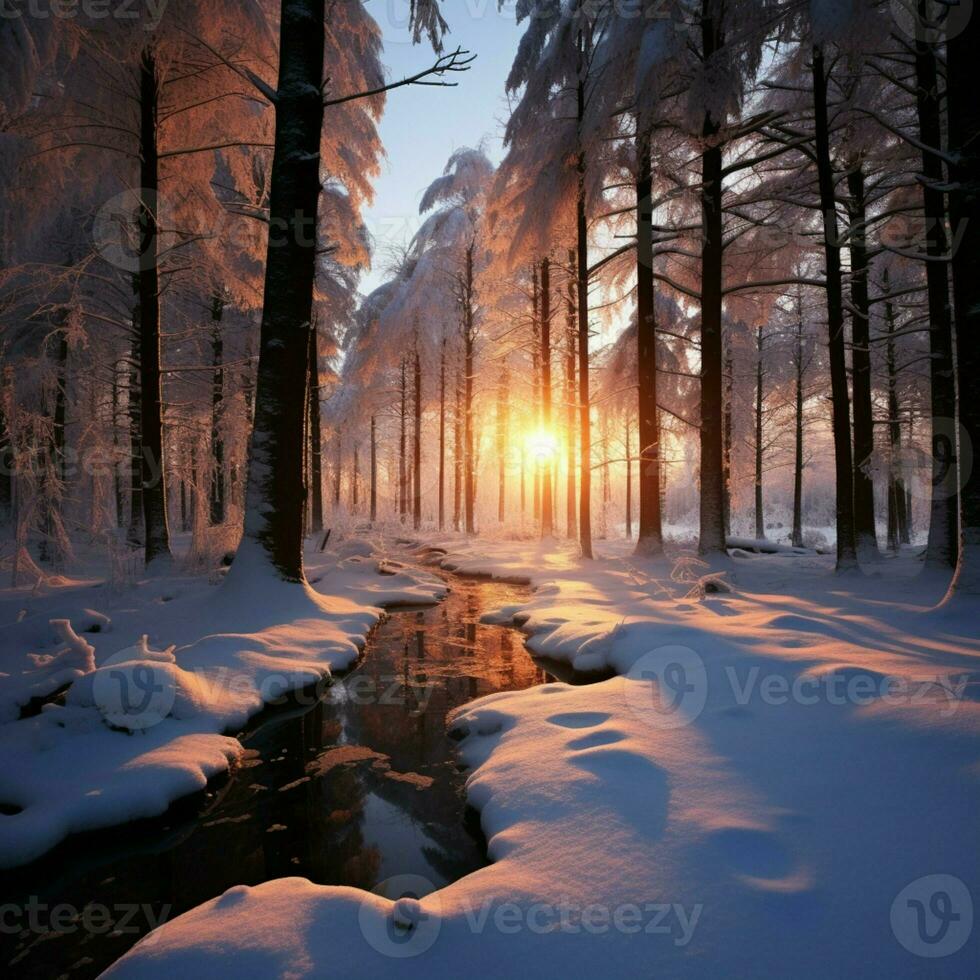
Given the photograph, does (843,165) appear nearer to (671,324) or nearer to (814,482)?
(671,324)

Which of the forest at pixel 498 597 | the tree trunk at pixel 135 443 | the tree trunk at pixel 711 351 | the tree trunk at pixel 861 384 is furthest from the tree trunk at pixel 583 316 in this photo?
the tree trunk at pixel 135 443

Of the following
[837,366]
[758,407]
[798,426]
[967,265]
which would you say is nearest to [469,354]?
[758,407]

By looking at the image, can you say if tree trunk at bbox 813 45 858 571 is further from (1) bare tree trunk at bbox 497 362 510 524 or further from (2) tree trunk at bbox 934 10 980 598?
(1) bare tree trunk at bbox 497 362 510 524

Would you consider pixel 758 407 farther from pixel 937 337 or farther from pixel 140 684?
pixel 140 684

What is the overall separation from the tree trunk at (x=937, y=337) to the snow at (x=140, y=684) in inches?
306

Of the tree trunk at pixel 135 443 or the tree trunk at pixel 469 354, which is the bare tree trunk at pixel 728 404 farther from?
the tree trunk at pixel 135 443

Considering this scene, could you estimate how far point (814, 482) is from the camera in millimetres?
57125

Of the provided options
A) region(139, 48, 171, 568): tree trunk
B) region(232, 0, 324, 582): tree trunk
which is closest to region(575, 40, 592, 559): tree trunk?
region(232, 0, 324, 582): tree trunk

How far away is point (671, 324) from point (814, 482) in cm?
5092

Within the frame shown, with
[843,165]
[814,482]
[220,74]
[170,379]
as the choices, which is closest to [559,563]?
[843,165]

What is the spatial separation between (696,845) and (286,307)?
6459mm

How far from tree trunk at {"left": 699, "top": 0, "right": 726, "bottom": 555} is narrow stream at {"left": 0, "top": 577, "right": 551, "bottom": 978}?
249 inches

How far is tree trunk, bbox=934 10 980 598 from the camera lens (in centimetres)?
512

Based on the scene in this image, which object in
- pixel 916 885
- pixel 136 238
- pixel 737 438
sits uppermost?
pixel 136 238
